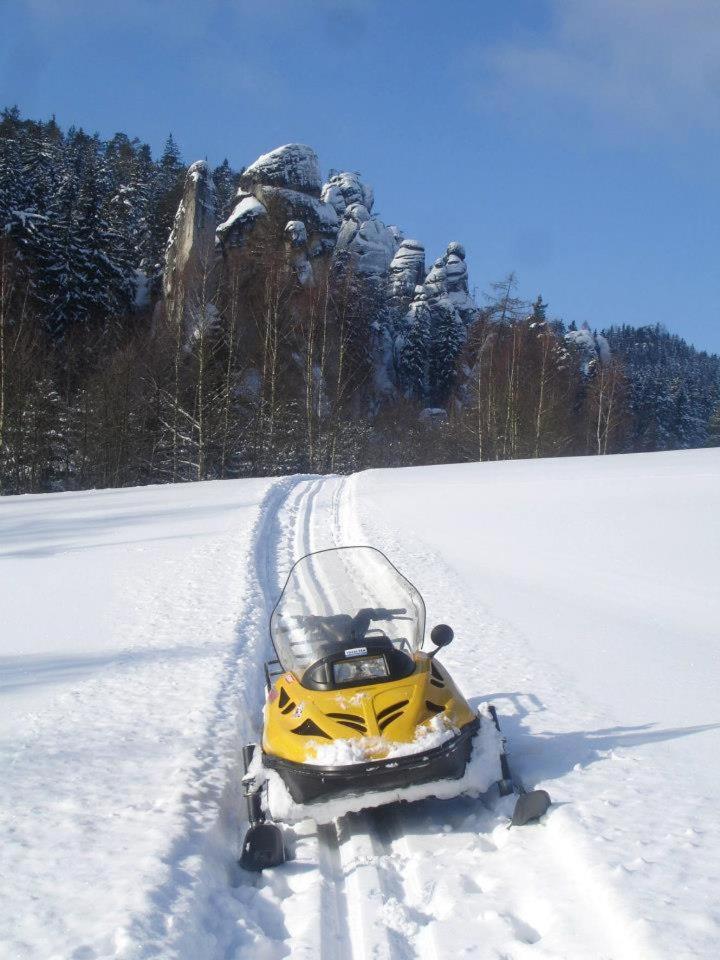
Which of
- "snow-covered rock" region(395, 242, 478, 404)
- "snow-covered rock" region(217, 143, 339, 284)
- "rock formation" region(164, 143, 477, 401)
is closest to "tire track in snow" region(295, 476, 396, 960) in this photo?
"rock formation" region(164, 143, 477, 401)

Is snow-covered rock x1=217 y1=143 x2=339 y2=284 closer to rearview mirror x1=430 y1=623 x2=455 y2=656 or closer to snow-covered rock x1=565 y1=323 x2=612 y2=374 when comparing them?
snow-covered rock x1=565 y1=323 x2=612 y2=374

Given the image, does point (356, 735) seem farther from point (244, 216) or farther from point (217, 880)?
point (244, 216)

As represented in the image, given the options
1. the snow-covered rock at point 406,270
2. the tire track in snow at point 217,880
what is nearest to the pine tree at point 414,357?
the snow-covered rock at point 406,270

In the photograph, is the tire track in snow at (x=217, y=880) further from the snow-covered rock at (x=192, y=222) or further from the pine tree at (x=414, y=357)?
the pine tree at (x=414, y=357)

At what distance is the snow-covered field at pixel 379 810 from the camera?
3.08 m

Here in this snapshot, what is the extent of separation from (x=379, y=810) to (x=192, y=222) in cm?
3980

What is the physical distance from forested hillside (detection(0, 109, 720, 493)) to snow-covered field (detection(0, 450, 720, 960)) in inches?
644

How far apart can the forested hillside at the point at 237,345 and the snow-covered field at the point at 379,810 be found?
16369mm

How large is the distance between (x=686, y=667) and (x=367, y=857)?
4.17m

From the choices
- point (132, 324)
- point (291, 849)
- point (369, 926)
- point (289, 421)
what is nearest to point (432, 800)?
point (291, 849)

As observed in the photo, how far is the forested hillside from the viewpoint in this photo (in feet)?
90.5

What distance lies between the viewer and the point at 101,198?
1535 inches

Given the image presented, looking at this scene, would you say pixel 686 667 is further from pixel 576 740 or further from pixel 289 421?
pixel 289 421

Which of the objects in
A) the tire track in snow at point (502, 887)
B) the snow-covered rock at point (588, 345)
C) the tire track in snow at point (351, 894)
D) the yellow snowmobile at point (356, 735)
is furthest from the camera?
the snow-covered rock at point (588, 345)
